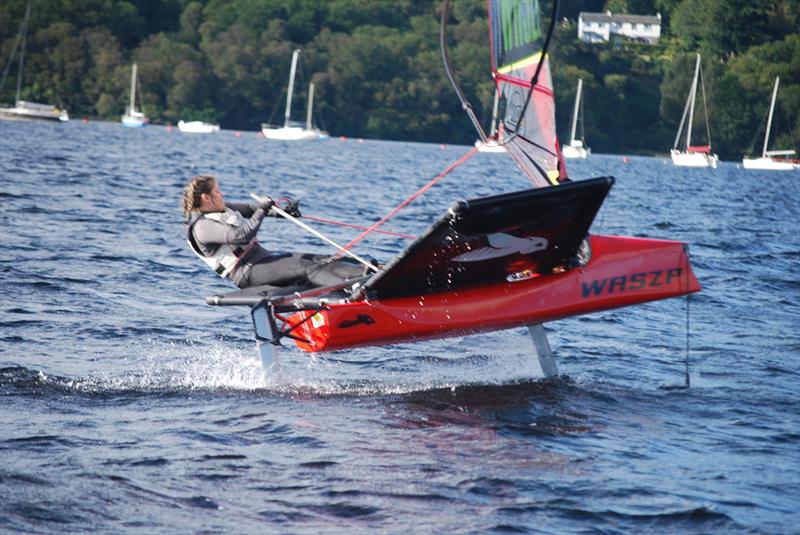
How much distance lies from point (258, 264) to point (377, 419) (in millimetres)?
1681

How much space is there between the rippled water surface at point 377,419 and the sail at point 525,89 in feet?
5.03

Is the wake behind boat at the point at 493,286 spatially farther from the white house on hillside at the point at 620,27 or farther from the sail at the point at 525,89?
the white house on hillside at the point at 620,27

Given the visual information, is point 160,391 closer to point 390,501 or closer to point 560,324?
point 390,501

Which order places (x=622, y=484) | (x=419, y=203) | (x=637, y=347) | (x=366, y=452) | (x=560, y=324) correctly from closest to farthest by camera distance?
(x=622, y=484)
(x=366, y=452)
(x=637, y=347)
(x=560, y=324)
(x=419, y=203)

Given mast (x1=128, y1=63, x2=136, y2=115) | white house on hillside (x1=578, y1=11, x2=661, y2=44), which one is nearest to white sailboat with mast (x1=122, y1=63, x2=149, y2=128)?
mast (x1=128, y1=63, x2=136, y2=115)

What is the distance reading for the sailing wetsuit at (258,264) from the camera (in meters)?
7.76

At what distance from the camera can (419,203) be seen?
25.3m

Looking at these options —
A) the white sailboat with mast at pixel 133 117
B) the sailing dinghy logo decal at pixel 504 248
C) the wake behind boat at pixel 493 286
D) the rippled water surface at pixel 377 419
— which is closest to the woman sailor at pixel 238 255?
the wake behind boat at pixel 493 286

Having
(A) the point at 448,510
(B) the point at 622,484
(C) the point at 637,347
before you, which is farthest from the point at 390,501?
(C) the point at 637,347

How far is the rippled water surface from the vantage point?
5234 millimetres

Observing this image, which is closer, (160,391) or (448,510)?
(448,510)

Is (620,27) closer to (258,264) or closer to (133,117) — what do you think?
(133,117)

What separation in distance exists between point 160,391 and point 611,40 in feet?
266

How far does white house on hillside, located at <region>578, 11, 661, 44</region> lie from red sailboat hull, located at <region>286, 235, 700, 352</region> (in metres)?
75.6
